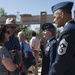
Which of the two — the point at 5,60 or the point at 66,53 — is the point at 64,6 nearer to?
the point at 66,53

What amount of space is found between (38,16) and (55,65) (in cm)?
1771

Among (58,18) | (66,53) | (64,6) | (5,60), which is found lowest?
(5,60)

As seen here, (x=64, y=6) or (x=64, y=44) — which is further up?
(x=64, y=6)

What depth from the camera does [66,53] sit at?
2.90 metres

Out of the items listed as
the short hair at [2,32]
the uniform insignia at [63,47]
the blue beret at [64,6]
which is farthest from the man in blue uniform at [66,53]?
the short hair at [2,32]

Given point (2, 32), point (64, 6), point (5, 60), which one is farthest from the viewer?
point (2, 32)

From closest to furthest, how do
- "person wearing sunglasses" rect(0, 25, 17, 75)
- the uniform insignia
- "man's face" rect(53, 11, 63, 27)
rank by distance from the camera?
the uniform insignia
"man's face" rect(53, 11, 63, 27)
"person wearing sunglasses" rect(0, 25, 17, 75)

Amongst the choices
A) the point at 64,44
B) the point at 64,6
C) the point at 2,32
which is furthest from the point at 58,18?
the point at 2,32

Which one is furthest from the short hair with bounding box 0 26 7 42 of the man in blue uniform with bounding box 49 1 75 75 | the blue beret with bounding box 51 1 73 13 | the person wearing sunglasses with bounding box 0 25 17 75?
the man in blue uniform with bounding box 49 1 75 75

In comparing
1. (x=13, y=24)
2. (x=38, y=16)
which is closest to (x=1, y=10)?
(x=38, y=16)

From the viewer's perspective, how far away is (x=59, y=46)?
2928mm

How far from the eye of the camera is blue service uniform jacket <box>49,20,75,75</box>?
289cm

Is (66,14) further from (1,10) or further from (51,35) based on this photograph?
(1,10)

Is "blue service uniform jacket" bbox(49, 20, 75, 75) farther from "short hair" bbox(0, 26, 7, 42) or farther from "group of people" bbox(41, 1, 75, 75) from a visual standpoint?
"short hair" bbox(0, 26, 7, 42)
